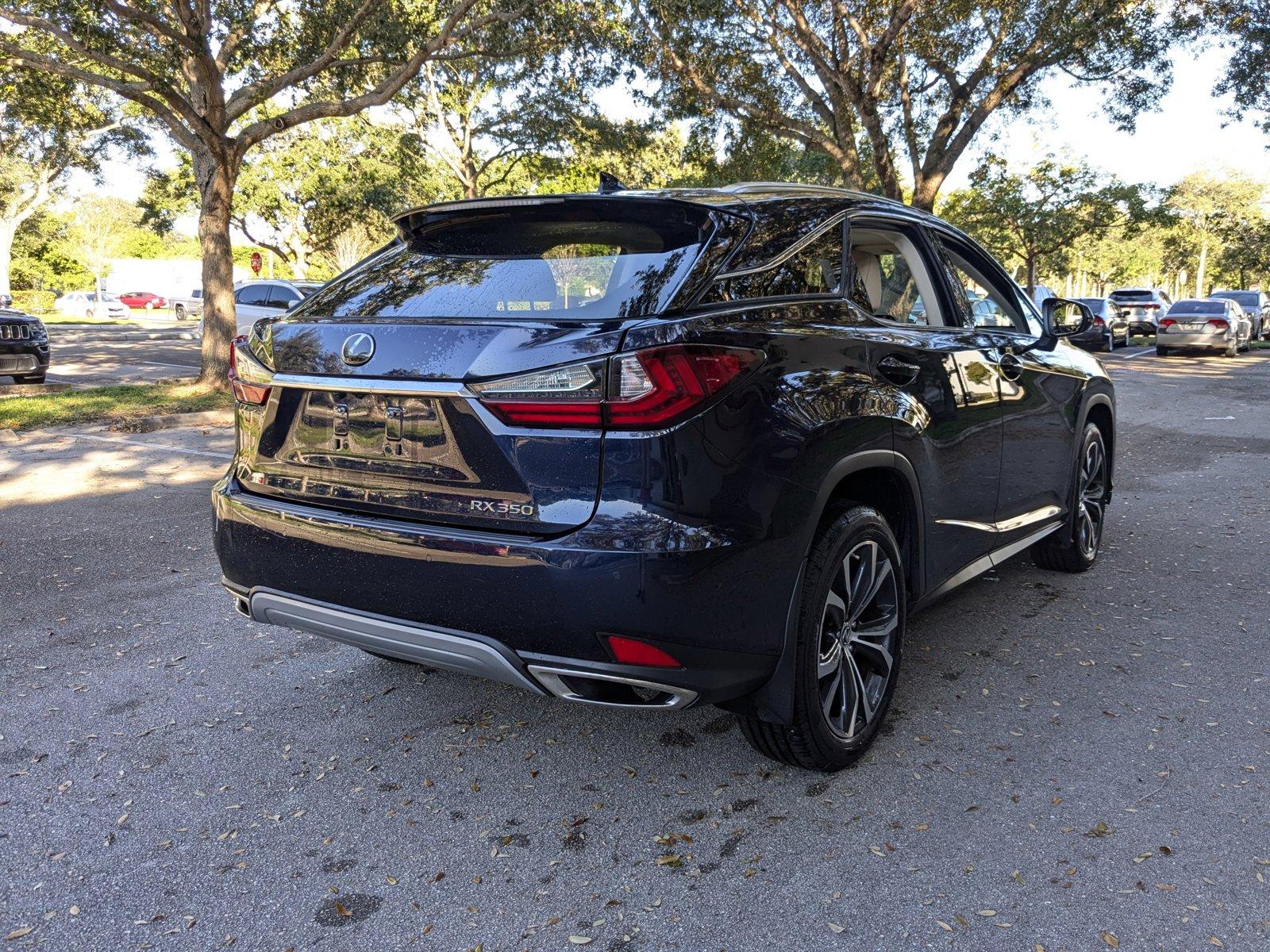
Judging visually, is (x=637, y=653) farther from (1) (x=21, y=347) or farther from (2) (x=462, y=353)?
(1) (x=21, y=347)

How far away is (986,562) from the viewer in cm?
405

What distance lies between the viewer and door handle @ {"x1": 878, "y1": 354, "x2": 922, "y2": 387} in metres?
3.17

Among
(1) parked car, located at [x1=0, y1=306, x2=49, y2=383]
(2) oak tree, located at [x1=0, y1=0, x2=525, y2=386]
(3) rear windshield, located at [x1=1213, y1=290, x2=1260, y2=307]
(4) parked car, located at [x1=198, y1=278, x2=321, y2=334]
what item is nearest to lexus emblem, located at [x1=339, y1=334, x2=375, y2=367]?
(2) oak tree, located at [x1=0, y1=0, x2=525, y2=386]

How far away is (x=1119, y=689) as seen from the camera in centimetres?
374

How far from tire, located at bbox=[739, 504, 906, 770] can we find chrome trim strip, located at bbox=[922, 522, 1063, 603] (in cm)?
40

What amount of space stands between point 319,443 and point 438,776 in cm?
110

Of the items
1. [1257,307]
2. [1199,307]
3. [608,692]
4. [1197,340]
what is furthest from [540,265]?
[1257,307]

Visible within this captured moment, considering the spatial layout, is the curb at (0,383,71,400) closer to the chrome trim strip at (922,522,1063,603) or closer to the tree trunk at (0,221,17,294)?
the chrome trim strip at (922,522,1063,603)

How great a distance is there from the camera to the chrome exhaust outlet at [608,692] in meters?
2.56

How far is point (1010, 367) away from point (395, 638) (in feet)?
9.01

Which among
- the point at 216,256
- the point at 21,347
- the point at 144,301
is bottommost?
the point at 21,347

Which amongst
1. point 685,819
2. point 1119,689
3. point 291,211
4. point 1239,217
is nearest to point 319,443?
point 685,819

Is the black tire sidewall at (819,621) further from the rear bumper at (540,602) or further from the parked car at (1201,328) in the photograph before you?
the parked car at (1201,328)

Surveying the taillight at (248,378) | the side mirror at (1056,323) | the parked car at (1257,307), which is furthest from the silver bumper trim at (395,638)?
the parked car at (1257,307)
